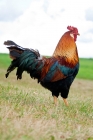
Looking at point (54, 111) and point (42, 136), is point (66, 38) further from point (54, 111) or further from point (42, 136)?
point (42, 136)

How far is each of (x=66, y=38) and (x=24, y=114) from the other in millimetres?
Answer: 3694

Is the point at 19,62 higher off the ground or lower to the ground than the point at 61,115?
higher

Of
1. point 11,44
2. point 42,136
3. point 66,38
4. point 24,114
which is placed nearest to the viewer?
point 42,136

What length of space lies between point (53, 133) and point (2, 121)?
906 mm

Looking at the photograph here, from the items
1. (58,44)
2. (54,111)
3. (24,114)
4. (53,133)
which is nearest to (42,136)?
(53,133)

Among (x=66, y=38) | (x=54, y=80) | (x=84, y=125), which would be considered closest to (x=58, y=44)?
(x=66, y=38)

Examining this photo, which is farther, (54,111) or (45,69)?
(45,69)

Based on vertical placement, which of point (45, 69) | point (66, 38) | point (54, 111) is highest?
point (66, 38)

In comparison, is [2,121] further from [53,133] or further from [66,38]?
[66,38]

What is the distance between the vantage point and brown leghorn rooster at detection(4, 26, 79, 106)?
1070 cm

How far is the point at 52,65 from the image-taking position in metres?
10.9

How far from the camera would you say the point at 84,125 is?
29.1 feet

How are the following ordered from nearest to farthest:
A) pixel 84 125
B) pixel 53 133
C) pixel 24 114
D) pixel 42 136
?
pixel 42 136 < pixel 53 133 < pixel 24 114 < pixel 84 125

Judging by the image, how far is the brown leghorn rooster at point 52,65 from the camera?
10.7 metres
